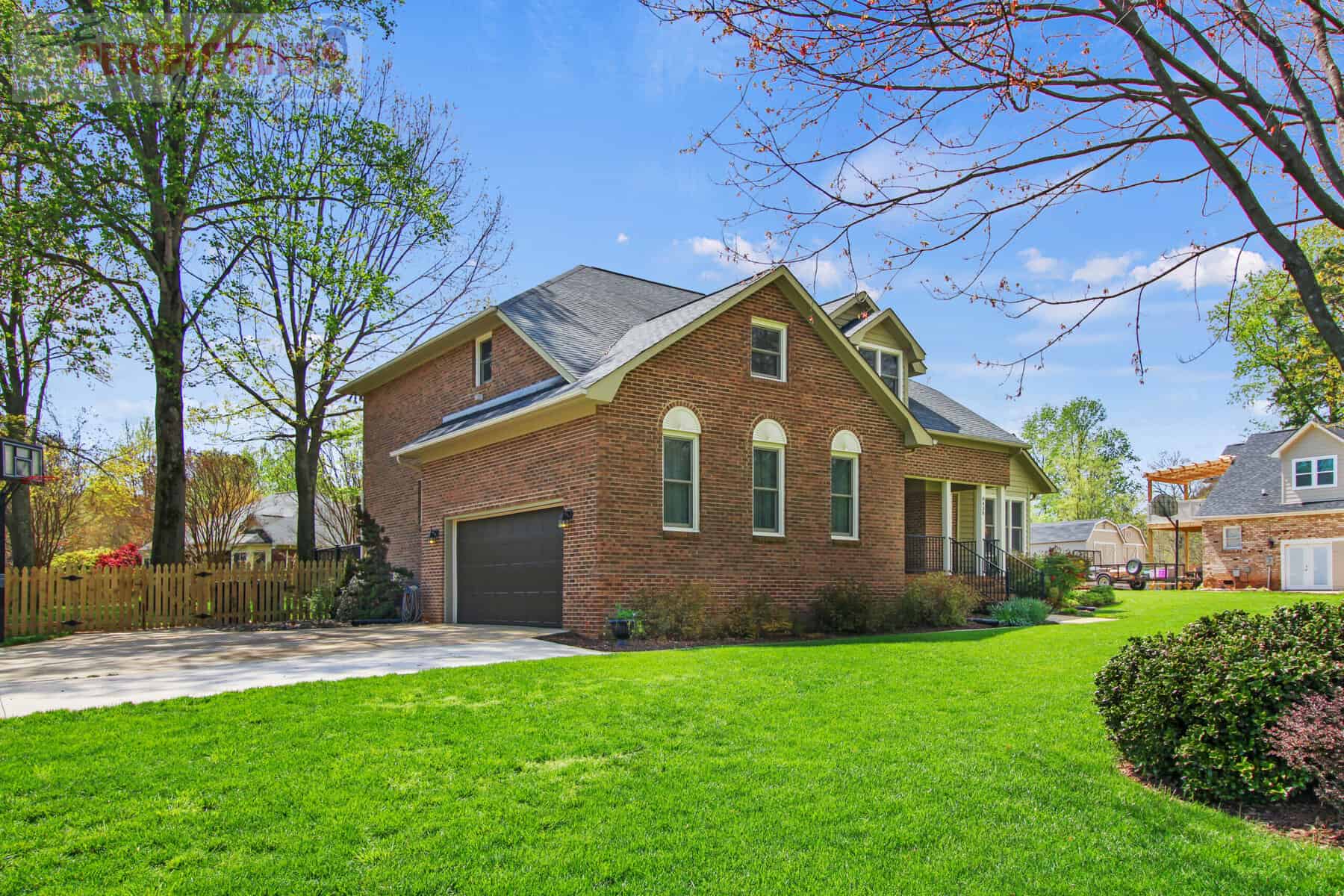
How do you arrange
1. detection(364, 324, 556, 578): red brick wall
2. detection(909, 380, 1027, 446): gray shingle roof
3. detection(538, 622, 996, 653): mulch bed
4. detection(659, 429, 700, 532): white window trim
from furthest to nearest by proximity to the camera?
detection(909, 380, 1027, 446): gray shingle roof < detection(364, 324, 556, 578): red brick wall < detection(659, 429, 700, 532): white window trim < detection(538, 622, 996, 653): mulch bed

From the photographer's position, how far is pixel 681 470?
1498 cm

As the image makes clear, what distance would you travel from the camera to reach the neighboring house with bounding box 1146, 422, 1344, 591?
29.7m

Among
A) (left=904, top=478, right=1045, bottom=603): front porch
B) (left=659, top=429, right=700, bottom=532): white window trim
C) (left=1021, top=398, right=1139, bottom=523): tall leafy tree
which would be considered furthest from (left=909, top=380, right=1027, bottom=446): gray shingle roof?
(left=1021, top=398, right=1139, bottom=523): tall leafy tree

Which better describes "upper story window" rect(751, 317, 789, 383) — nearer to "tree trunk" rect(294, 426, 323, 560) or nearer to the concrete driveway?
the concrete driveway

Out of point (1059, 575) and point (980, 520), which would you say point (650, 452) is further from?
point (1059, 575)

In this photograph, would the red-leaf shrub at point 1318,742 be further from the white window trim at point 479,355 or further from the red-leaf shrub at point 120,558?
the red-leaf shrub at point 120,558

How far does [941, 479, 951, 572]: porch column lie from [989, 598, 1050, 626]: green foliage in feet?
9.73

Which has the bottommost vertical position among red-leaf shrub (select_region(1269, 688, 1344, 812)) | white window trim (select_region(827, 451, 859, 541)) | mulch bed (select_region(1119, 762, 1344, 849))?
mulch bed (select_region(1119, 762, 1344, 849))

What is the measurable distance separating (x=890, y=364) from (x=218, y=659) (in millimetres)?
15736

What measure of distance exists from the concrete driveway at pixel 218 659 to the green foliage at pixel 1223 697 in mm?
6784

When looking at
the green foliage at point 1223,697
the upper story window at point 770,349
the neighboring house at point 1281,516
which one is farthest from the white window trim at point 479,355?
the neighboring house at point 1281,516

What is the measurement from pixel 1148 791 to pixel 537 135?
9818mm

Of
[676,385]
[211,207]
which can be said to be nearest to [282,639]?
[676,385]

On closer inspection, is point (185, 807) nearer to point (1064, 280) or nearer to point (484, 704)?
point (484, 704)
